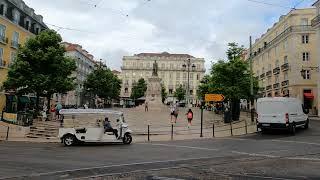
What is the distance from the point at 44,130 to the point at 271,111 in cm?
1505

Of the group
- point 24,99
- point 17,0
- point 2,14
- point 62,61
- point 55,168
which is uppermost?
point 17,0

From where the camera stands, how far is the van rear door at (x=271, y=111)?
23141 mm

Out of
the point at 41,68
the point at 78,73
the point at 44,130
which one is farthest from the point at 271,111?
the point at 78,73

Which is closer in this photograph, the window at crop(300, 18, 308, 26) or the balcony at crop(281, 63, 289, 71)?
the window at crop(300, 18, 308, 26)

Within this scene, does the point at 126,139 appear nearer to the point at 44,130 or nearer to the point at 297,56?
the point at 44,130

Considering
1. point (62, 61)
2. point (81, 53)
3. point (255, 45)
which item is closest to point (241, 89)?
point (62, 61)

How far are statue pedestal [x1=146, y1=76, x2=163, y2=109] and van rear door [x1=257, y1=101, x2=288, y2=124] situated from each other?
109 feet

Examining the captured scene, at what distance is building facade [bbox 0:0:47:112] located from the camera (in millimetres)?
43312

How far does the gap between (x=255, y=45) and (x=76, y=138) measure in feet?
223

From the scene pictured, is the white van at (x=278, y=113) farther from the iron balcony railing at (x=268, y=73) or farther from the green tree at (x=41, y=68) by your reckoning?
the iron balcony railing at (x=268, y=73)

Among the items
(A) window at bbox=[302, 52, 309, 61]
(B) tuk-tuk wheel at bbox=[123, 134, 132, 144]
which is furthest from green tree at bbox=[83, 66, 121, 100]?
(B) tuk-tuk wheel at bbox=[123, 134, 132, 144]

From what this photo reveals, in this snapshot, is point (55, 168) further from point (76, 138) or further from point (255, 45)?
point (255, 45)

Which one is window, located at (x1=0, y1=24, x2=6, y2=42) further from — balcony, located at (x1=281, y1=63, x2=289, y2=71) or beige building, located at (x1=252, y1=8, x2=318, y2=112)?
balcony, located at (x1=281, y1=63, x2=289, y2=71)

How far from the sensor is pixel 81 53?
93188 mm
